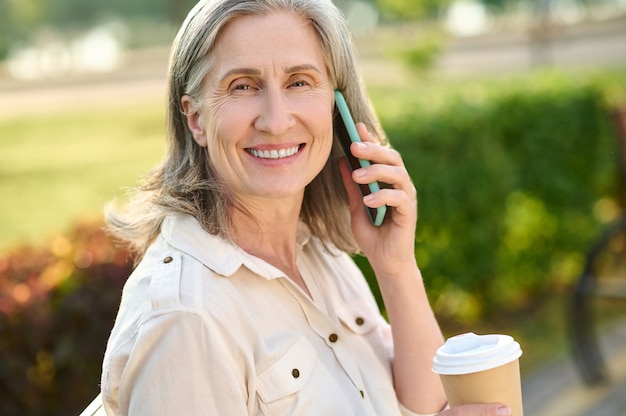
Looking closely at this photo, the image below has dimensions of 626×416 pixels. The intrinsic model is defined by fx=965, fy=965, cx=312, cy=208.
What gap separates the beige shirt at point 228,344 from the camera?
1.73 m

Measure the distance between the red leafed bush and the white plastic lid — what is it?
6.21 ft

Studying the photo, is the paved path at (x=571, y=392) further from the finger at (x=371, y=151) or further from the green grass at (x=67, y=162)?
the finger at (x=371, y=151)

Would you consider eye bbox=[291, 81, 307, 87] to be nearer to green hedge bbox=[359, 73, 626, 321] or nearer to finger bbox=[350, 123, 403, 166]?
finger bbox=[350, 123, 403, 166]

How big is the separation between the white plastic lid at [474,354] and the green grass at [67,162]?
3502 mm

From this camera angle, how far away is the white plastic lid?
5.57 ft

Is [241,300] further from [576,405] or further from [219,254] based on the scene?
[576,405]

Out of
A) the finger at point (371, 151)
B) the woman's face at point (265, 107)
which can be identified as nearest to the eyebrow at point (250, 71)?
the woman's face at point (265, 107)

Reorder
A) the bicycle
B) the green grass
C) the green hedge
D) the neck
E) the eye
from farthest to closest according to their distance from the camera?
the green grass, the green hedge, the bicycle, the neck, the eye

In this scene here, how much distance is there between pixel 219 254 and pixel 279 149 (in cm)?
26

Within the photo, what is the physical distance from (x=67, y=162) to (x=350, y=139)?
10540 millimetres

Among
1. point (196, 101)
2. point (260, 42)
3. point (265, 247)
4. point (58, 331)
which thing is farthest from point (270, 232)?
point (58, 331)

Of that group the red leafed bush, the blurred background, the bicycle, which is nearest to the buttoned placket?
the blurred background

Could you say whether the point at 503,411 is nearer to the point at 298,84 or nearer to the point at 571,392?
the point at 298,84

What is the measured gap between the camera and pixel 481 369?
5.56ft
